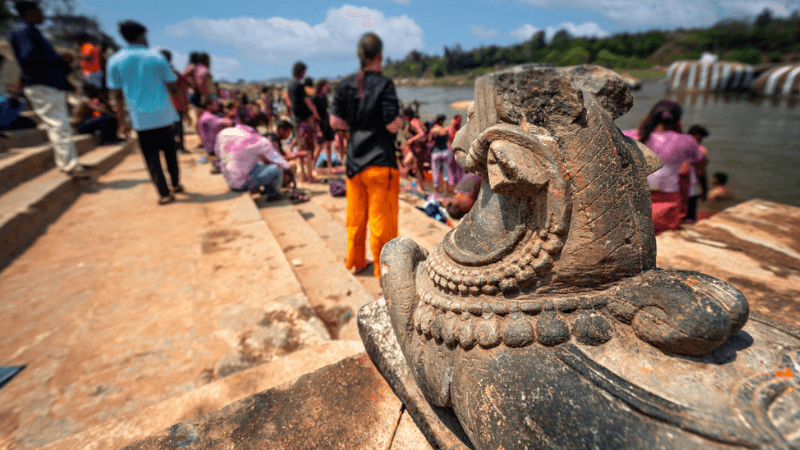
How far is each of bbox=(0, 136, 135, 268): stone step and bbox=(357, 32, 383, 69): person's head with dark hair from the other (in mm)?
3291

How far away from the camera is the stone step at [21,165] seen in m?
4.21

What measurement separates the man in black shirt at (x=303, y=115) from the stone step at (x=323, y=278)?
2124mm

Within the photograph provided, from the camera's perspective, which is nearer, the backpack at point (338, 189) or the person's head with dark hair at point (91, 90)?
the backpack at point (338, 189)

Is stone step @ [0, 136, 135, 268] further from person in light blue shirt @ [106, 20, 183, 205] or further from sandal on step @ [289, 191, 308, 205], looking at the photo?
sandal on step @ [289, 191, 308, 205]

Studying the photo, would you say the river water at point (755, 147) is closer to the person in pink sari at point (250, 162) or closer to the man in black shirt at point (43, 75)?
the person in pink sari at point (250, 162)

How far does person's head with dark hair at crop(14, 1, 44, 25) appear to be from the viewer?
371cm

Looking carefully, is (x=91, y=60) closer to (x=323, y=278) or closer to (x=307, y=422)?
(x=323, y=278)

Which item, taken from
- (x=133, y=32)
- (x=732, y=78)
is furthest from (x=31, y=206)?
(x=732, y=78)

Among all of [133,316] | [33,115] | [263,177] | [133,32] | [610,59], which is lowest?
[133,316]

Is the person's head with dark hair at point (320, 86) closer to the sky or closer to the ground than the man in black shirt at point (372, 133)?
closer to the sky

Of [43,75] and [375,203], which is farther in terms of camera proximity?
[43,75]

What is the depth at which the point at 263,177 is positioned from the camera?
4621 millimetres

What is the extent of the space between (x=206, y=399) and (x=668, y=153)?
160 inches

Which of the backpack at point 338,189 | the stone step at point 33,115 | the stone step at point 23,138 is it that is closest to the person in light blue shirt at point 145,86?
the backpack at point 338,189
